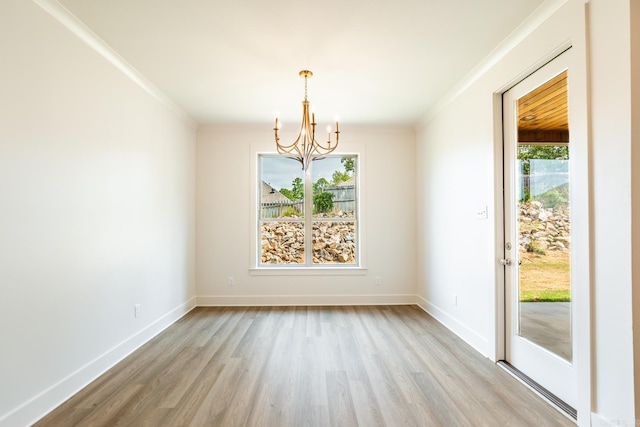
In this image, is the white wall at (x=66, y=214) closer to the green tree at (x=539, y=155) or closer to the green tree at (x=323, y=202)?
the green tree at (x=323, y=202)

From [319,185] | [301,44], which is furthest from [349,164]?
[301,44]

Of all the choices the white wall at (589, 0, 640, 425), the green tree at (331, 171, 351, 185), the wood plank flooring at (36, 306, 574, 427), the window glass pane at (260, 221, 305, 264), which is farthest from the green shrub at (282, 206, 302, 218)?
the white wall at (589, 0, 640, 425)

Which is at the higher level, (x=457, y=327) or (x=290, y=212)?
(x=290, y=212)

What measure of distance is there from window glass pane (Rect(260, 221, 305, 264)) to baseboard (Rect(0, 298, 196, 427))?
182cm

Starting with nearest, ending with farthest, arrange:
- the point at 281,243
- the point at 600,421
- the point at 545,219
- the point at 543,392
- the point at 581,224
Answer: the point at 600,421 < the point at 581,224 < the point at 543,392 < the point at 545,219 < the point at 281,243

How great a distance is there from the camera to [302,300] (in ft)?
15.6

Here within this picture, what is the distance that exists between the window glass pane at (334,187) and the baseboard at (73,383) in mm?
2712

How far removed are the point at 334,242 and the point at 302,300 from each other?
1003 millimetres

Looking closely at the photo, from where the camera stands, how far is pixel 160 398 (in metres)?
2.22

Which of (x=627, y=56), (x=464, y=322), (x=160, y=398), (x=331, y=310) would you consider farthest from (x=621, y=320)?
(x=331, y=310)

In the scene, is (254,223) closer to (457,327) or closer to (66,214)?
(66,214)

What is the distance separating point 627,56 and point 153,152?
3.86 metres

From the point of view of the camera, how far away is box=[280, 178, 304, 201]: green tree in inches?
199

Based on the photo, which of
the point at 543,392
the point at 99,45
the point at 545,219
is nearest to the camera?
the point at 543,392
